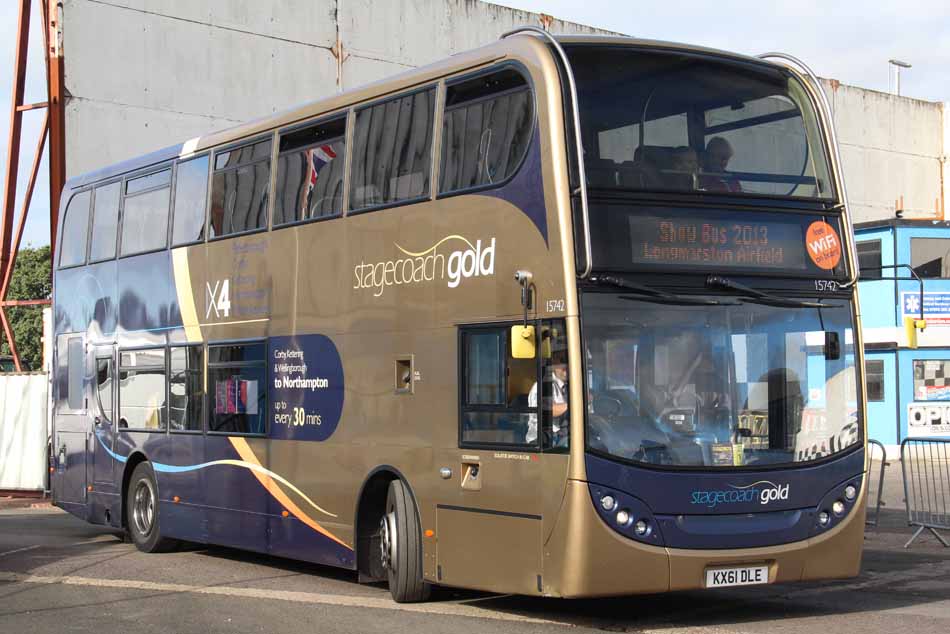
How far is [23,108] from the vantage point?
95.1 feet

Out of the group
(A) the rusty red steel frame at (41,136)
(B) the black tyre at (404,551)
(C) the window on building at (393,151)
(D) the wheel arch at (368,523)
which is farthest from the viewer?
(A) the rusty red steel frame at (41,136)

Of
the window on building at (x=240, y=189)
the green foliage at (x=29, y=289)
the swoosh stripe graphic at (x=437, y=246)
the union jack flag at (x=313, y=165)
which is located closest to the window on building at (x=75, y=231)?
the window on building at (x=240, y=189)

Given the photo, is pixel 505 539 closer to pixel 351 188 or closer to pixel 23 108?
pixel 351 188

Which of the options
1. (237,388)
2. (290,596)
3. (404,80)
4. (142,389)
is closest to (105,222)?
(142,389)

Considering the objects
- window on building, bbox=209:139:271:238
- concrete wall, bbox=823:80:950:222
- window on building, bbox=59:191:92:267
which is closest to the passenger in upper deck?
window on building, bbox=209:139:271:238

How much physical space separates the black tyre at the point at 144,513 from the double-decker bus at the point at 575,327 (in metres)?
3.31

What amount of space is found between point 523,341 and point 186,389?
6.59 m

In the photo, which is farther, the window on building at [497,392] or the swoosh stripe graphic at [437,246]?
the swoosh stripe graphic at [437,246]

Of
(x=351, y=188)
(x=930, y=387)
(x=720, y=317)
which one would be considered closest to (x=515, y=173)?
(x=720, y=317)

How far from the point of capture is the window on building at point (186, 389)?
15.0 meters

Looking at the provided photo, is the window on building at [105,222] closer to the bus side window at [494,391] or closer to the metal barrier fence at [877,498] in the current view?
the bus side window at [494,391]

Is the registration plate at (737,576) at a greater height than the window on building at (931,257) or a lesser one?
lesser

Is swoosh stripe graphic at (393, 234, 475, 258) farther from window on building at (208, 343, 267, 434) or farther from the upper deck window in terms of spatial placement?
window on building at (208, 343, 267, 434)

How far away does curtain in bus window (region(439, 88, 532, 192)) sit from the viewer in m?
10.3
